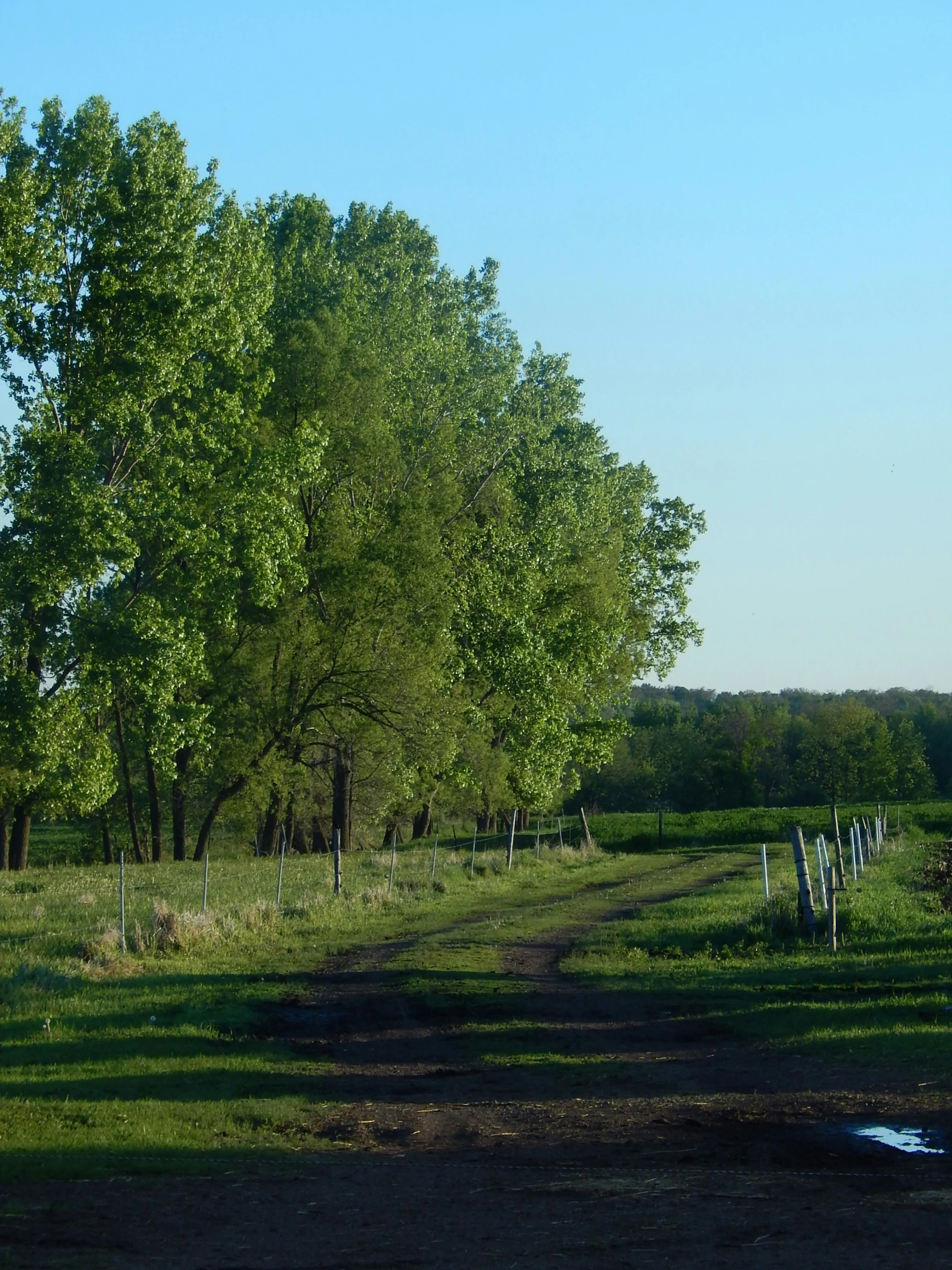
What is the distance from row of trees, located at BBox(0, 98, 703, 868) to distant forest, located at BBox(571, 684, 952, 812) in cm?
5121

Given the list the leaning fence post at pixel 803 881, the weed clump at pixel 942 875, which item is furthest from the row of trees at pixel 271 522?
the leaning fence post at pixel 803 881

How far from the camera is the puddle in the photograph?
8.55m

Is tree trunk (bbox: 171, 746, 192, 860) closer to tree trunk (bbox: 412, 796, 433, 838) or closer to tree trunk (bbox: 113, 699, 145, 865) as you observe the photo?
tree trunk (bbox: 113, 699, 145, 865)

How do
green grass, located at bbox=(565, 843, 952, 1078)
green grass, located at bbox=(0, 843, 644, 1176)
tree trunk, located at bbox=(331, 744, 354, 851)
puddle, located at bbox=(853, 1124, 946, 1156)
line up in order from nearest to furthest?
puddle, located at bbox=(853, 1124, 946, 1156)
green grass, located at bbox=(0, 843, 644, 1176)
green grass, located at bbox=(565, 843, 952, 1078)
tree trunk, located at bbox=(331, 744, 354, 851)

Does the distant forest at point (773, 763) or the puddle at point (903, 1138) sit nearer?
the puddle at point (903, 1138)

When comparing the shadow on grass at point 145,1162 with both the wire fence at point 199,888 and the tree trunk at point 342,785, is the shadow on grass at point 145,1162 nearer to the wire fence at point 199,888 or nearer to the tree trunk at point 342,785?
the wire fence at point 199,888

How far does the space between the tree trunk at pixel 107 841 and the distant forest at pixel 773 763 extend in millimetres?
50366

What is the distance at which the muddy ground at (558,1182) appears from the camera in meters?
6.62

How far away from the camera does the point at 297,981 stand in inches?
656

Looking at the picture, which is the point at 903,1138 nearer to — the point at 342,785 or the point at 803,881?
the point at 803,881

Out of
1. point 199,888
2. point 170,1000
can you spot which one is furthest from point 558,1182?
point 199,888

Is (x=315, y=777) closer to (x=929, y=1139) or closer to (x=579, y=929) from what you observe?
(x=579, y=929)

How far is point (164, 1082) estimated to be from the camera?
1116 cm

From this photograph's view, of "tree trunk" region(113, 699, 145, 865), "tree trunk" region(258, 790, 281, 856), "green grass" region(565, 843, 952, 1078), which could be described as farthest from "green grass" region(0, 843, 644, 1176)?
"tree trunk" region(258, 790, 281, 856)
